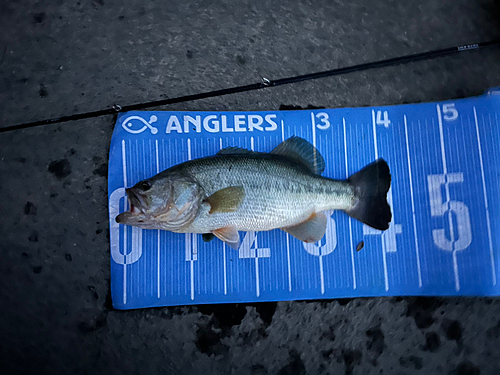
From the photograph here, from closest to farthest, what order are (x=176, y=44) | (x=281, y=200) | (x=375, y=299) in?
1. (x=281, y=200)
2. (x=375, y=299)
3. (x=176, y=44)

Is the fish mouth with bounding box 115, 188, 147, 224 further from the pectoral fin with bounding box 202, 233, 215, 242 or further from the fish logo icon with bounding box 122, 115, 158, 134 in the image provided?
the fish logo icon with bounding box 122, 115, 158, 134

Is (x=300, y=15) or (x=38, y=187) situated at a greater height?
(x=300, y=15)

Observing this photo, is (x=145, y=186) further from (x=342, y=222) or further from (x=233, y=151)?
(x=342, y=222)

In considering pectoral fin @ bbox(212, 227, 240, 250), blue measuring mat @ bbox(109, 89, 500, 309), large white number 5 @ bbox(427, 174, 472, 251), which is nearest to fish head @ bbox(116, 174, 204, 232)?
pectoral fin @ bbox(212, 227, 240, 250)

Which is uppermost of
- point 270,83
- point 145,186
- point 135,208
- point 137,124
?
point 270,83

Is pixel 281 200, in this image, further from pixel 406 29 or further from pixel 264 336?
pixel 406 29

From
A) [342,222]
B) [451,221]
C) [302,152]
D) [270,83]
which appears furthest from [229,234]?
[451,221]

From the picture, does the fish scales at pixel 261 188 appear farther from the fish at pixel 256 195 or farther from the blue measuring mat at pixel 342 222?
the blue measuring mat at pixel 342 222

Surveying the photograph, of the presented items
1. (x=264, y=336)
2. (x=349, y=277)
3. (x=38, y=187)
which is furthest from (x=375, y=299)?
(x=38, y=187)
